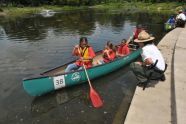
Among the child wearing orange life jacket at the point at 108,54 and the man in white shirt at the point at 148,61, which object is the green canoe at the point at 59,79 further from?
the man in white shirt at the point at 148,61

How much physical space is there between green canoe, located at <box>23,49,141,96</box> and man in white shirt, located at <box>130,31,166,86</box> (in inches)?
112

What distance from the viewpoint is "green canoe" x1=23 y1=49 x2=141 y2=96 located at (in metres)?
9.65

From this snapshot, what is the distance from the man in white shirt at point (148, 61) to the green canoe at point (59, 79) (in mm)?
2855

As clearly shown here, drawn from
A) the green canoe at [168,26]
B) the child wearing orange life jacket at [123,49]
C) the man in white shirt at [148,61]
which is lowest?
the green canoe at [168,26]

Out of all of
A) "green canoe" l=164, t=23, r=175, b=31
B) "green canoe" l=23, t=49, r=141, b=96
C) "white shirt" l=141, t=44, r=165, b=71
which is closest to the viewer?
"white shirt" l=141, t=44, r=165, b=71

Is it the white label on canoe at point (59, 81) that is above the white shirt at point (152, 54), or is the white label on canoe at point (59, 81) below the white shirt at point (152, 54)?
below

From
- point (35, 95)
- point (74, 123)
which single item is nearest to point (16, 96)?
point (35, 95)

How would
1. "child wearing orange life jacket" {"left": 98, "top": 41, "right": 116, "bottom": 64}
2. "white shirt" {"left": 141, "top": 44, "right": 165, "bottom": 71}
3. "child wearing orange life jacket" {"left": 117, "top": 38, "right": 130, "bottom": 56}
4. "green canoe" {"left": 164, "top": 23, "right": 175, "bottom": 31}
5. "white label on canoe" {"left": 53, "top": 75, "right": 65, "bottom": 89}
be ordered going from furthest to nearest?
1. "green canoe" {"left": 164, "top": 23, "right": 175, "bottom": 31}
2. "child wearing orange life jacket" {"left": 117, "top": 38, "right": 130, "bottom": 56}
3. "child wearing orange life jacket" {"left": 98, "top": 41, "right": 116, "bottom": 64}
4. "white label on canoe" {"left": 53, "top": 75, "right": 65, "bottom": 89}
5. "white shirt" {"left": 141, "top": 44, "right": 165, "bottom": 71}

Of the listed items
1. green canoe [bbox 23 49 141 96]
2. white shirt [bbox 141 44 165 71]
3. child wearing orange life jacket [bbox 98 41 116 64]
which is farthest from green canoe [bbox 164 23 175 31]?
white shirt [bbox 141 44 165 71]

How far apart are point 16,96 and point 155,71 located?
5379 millimetres

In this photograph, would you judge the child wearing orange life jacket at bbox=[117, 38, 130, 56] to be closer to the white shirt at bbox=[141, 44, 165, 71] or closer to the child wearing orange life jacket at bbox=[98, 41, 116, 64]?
the child wearing orange life jacket at bbox=[98, 41, 116, 64]

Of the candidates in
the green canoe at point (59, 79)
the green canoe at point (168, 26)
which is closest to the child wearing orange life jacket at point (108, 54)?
the green canoe at point (59, 79)

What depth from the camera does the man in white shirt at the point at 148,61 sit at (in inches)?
328

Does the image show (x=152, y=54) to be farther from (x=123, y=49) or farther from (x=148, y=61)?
(x=123, y=49)
